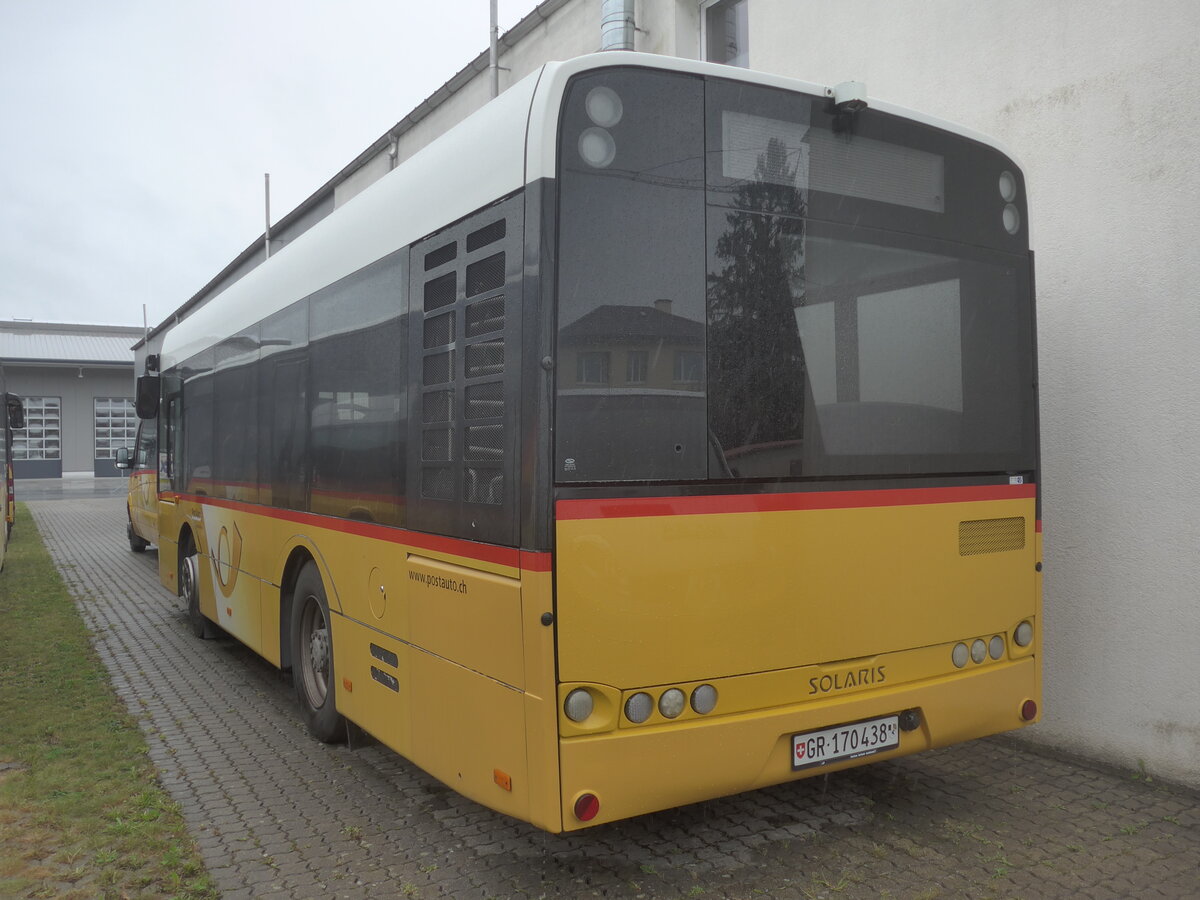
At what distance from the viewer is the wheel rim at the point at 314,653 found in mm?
5797

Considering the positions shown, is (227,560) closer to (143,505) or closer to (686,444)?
(686,444)

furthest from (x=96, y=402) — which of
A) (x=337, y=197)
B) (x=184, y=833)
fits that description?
(x=184, y=833)

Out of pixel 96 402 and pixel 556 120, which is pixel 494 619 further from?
pixel 96 402

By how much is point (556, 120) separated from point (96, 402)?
51029 millimetres

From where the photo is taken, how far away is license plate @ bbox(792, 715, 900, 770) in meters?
3.80

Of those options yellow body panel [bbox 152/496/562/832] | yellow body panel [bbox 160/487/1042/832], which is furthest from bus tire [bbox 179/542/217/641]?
yellow body panel [bbox 160/487/1042/832]

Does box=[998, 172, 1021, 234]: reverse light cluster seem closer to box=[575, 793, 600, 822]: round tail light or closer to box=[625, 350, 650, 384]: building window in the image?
box=[625, 350, 650, 384]: building window

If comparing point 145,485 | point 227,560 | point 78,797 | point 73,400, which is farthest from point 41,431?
point 78,797

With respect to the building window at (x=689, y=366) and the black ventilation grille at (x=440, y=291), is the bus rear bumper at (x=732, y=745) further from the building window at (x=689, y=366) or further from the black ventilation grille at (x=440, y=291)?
the black ventilation grille at (x=440, y=291)

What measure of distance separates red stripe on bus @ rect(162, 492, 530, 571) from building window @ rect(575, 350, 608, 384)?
1.99 ft

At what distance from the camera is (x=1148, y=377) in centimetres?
510

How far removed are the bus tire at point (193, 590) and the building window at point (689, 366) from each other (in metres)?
6.45

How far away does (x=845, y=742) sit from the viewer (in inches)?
154

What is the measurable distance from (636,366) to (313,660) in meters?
3.45
